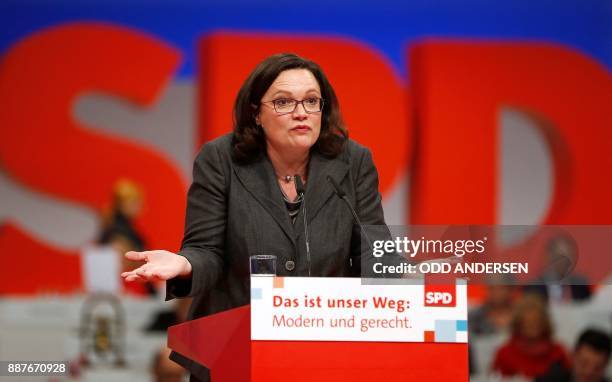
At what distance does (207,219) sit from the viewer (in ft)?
8.44

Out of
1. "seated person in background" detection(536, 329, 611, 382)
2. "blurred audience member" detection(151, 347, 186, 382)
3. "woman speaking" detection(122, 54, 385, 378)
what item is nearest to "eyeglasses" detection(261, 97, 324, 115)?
"woman speaking" detection(122, 54, 385, 378)

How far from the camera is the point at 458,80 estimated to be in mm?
9445

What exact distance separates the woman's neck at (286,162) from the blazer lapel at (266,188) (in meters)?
0.03

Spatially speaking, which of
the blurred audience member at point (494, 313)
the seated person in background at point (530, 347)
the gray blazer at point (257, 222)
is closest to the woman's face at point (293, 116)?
the gray blazer at point (257, 222)

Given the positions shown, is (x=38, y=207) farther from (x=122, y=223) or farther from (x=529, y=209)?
(x=529, y=209)

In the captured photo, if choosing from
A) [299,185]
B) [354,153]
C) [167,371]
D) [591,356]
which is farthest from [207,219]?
[591,356]

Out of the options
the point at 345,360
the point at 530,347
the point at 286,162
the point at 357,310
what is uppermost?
the point at 286,162

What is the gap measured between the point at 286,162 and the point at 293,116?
17 cm

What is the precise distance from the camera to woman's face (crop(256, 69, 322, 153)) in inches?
102

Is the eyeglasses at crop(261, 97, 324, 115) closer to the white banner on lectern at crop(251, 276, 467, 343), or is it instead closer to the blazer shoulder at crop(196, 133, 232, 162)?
the blazer shoulder at crop(196, 133, 232, 162)

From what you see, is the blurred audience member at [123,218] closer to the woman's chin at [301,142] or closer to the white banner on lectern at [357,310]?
the woman's chin at [301,142]

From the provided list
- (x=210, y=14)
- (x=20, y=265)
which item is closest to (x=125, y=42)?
(x=210, y=14)

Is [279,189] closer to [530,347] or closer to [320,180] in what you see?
[320,180]

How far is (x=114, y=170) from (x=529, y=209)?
4.43 meters
